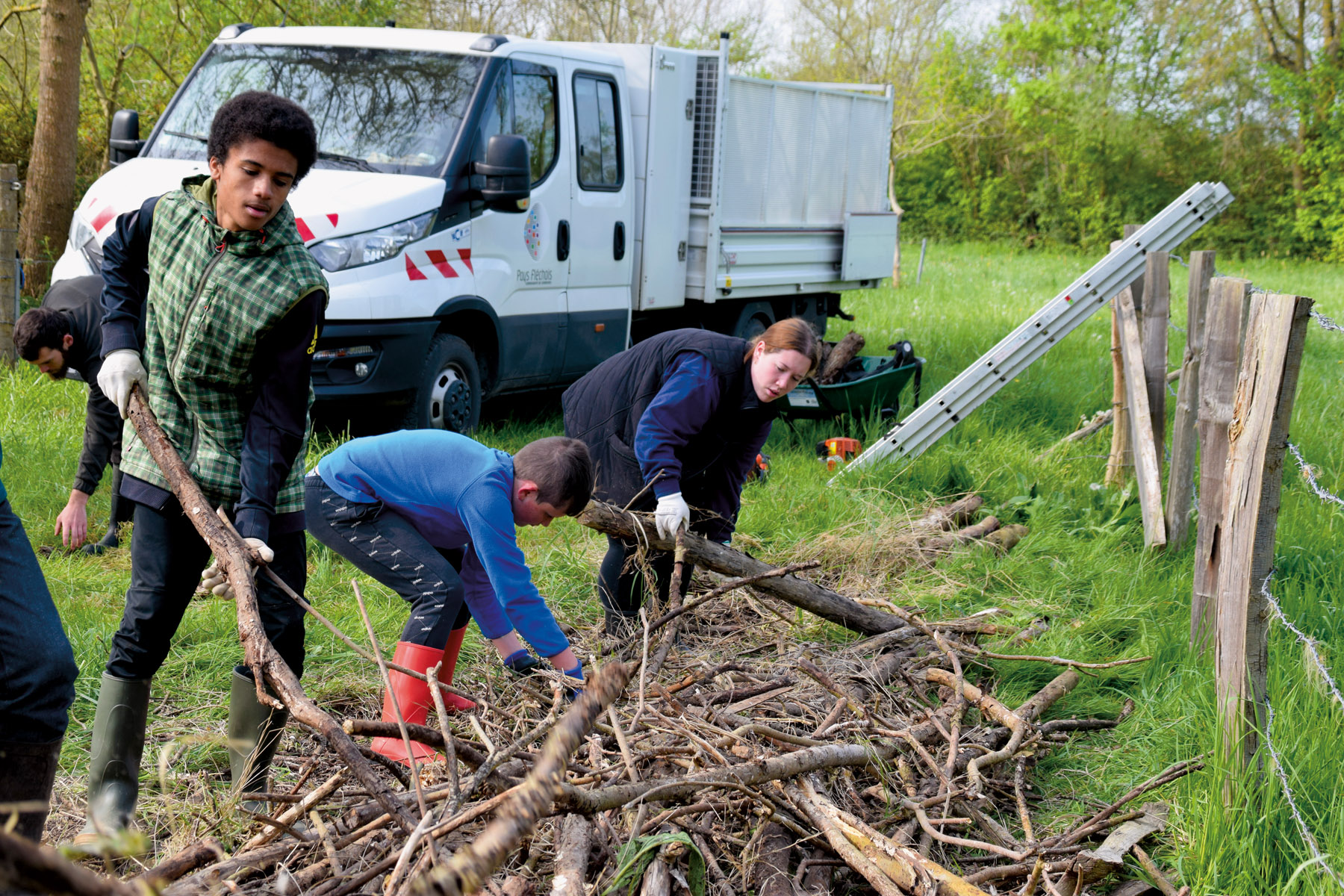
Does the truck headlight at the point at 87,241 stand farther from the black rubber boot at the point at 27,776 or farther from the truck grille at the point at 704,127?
the black rubber boot at the point at 27,776

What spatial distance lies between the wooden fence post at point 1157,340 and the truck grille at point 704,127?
3485 millimetres

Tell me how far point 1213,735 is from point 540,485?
2009 mm

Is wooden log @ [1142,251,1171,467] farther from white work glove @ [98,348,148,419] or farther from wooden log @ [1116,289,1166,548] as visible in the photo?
white work glove @ [98,348,148,419]

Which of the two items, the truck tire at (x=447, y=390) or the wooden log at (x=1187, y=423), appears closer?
the wooden log at (x=1187, y=423)

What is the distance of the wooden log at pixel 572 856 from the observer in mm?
2217

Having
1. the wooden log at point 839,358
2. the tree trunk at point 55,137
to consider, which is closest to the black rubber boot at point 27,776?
the wooden log at point 839,358

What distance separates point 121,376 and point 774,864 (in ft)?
6.78

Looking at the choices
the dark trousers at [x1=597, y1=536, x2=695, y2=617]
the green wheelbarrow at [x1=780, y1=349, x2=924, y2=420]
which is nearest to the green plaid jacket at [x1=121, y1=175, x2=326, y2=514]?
the dark trousers at [x1=597, y1=536, x2=695, y2=617]

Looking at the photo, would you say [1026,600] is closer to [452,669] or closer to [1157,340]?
[1157,340]

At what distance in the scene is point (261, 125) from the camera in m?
2.51

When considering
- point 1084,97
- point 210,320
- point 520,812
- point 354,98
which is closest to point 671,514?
point 210,320

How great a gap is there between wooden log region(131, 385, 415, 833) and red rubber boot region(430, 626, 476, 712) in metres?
1.01

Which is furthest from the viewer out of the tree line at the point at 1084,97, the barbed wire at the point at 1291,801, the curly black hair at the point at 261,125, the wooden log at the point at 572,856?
the tree line at the point at 1084,97

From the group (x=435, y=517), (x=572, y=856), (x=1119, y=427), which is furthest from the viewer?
(x=1119, y=427)
